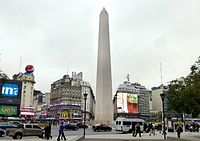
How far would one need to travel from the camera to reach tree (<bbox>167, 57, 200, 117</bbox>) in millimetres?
29570

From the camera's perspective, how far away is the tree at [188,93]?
2957 cm

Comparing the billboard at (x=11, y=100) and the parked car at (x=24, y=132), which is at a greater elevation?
the billboard at (x=11, y=100)

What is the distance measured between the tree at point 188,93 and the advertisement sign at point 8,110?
52.2 metres

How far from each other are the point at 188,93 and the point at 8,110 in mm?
61354

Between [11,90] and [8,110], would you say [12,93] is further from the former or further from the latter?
[8,110]

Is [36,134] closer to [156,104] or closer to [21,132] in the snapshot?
[21,132]

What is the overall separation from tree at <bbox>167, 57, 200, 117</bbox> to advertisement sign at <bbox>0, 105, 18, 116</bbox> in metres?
52.2

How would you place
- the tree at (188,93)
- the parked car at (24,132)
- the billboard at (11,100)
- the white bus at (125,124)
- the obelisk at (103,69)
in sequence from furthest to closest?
the billboard at (11,100), the obelisk at (103,69), the white bus at (125,124), the tree at (188,93), the parked car at (24,132)

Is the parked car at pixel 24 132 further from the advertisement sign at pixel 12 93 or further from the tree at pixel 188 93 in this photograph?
the advertisement sign at pixel 12 93

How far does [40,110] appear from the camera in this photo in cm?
17100

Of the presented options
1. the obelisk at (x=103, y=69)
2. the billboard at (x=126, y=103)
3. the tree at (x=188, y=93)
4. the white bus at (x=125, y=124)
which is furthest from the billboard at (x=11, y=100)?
the billboard at (x=126, y=103)

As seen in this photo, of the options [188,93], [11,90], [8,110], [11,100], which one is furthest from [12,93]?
[188,93]

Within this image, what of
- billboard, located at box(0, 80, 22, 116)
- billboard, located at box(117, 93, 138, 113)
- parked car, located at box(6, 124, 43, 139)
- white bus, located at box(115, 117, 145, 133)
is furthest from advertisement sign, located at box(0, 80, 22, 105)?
billboard, located at box(117, 93, 138, 113)

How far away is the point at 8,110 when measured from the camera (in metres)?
80.0
